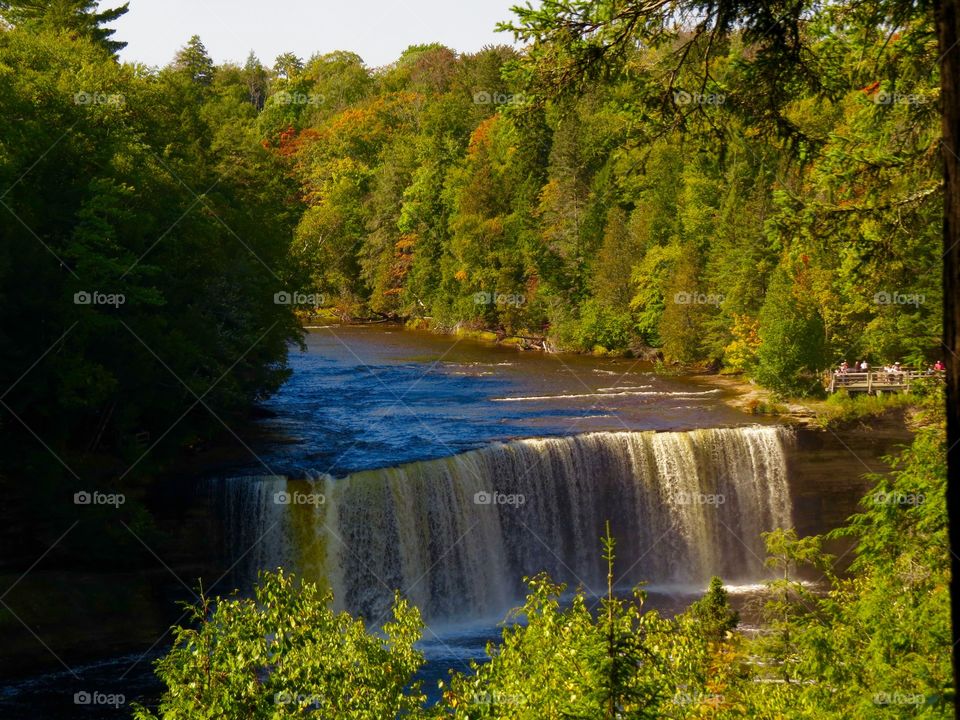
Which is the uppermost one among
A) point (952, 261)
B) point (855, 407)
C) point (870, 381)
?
point (952, 261)

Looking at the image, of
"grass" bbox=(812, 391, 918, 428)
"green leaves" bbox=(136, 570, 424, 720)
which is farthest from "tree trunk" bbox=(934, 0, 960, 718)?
"grass" bbox=(812, 391, 918, 428)

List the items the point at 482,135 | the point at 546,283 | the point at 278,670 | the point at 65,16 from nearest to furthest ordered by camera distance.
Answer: the point at 278,670
the point at 65,16
the point at 546,283
the point at 482,135

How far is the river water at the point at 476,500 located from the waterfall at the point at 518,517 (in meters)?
0.04

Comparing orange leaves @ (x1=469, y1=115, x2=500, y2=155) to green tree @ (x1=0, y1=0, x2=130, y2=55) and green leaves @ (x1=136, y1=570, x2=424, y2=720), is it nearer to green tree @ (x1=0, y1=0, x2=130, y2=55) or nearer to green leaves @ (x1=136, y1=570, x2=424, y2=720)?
green tree @ (x1=0, y1=0, x2=130, y2=55)

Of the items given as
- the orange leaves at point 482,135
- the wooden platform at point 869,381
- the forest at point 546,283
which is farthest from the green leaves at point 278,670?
the orange leaves at point 482,135

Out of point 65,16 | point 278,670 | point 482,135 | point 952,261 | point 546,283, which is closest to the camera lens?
point 952,261

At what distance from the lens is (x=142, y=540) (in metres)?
22.0

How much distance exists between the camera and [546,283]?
5441 centimetres

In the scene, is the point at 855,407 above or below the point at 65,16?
below

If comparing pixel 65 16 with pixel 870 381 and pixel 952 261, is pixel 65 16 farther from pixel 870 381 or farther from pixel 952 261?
pixel 952 261

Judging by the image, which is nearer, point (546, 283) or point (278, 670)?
point (278, 670)

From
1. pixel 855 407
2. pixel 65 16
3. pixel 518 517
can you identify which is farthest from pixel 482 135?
pixel 518 517

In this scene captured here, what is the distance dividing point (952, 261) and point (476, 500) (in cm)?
2214

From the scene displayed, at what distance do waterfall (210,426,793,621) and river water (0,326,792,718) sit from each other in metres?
0.04
